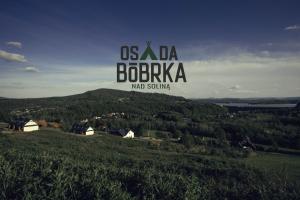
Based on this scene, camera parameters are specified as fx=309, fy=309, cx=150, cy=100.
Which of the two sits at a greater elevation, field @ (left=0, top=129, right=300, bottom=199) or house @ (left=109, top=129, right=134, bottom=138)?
field @ (left=0, top=129, right=300, bottom=199)

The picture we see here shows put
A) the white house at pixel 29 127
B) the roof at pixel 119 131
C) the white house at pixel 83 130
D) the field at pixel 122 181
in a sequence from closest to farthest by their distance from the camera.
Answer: the field at pixel 122 181, the white house at pixel 29 127, the white house at pixel 83 130, the roof at pixel 119 131

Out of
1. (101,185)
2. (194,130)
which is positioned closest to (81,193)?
(101,185)

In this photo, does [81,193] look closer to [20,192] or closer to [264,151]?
[20,192]

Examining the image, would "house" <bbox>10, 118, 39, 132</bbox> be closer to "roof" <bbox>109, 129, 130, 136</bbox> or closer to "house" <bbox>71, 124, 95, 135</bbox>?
"house" <bbox>71, 124, 95, 135</bbox>

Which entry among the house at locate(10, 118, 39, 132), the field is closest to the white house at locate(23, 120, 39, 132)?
the house at locate(10, 118, 39, 132)

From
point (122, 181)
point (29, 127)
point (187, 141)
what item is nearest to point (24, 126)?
point (29, 127)

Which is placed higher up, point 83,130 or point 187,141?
point 83,130

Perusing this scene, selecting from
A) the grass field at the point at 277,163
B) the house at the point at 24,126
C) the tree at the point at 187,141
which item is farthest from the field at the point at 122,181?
the house at the point at 24,126

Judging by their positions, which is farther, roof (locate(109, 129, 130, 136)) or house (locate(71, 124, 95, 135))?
roof (locate(109, 129, 130, 136))

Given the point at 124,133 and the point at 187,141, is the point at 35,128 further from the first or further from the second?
the point at 187,141

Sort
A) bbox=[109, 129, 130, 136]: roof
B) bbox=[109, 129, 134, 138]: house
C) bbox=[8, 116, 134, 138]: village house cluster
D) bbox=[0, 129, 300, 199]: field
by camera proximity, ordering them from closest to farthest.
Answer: bbox=[0, 129, 300, 199]: field < bbox=[8, 116, 134, 138]: village house cluster < bbox=[109, 129, 134, 138]: house < bbox=[109, 129, 130, 136]: roof

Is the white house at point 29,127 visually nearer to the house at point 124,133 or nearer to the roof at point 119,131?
the roof at point 119,131

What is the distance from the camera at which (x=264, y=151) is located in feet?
186

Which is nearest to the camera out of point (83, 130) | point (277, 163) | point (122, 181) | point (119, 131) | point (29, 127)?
point (122, 181)
